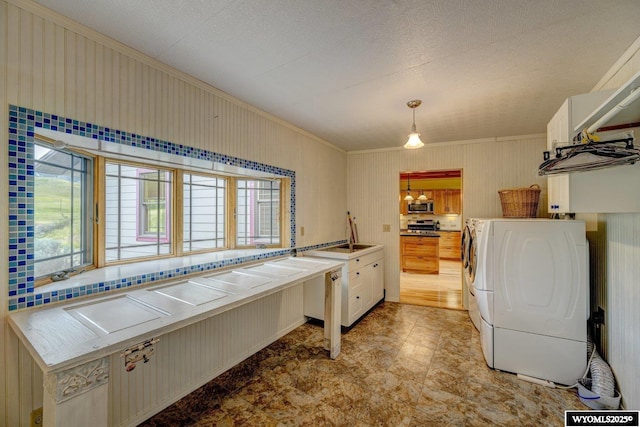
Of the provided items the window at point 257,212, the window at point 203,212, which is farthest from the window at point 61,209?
the window at point 257,212

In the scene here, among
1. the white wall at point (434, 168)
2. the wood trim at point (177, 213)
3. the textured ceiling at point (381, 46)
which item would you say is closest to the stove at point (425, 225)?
the white wall at point (434, 168)

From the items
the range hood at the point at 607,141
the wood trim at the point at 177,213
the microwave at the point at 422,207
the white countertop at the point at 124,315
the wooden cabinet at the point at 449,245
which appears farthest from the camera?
the microwave at the point at 422,207

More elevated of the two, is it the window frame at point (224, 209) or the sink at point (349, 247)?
the window frame at point (224, 209)

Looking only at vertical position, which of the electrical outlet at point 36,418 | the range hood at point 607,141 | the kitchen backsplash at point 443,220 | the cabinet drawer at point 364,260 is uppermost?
the range hood at point 607,141

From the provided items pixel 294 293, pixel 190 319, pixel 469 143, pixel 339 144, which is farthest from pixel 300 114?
pixel 469 143

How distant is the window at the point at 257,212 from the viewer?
302 cm

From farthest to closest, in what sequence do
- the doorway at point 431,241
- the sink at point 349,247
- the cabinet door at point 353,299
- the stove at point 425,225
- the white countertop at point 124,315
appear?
the stove at point 425,225, the doorway at point 431,241, the sink at point 349,247, the cabinet door at point 353,299, the white countertop at point 124,315

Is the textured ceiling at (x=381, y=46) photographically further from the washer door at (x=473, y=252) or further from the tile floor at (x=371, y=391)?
the tile floor at (x=371, y=391)

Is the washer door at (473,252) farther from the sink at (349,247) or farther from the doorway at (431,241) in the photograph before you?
the sink at (349,247)

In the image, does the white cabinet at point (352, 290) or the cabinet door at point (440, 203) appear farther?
the cabinet door at point (440, 203)

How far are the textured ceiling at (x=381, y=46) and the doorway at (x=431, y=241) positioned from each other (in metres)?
2.02

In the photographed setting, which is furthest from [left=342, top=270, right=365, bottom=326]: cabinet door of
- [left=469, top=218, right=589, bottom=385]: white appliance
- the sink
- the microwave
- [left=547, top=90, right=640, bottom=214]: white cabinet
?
the microwave

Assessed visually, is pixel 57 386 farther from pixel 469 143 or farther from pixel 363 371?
pixel 469 143

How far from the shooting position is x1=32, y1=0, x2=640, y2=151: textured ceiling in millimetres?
1360
